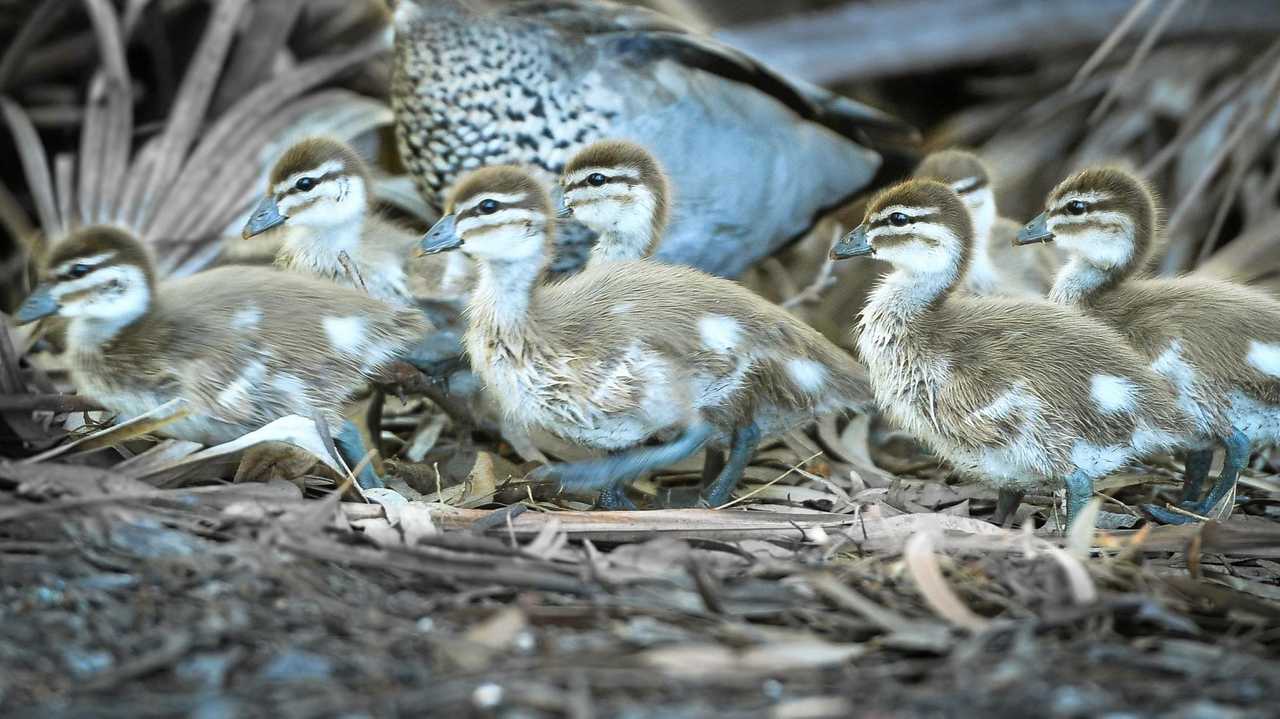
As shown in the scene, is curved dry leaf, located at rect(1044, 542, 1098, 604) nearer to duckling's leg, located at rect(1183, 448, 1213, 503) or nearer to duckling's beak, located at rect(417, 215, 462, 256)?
duckling's leg, located at rect(1183, 448, 1213, 503)

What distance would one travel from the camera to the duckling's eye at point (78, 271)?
2791 millimetres

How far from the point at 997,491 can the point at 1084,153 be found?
1.86 meters

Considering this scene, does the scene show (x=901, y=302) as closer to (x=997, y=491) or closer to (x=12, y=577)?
(x=997, y=491)

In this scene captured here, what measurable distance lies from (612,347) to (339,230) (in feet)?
2.83

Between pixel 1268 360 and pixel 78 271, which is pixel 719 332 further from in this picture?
pixel 78 271

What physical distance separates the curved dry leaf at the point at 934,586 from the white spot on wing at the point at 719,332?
0.63m

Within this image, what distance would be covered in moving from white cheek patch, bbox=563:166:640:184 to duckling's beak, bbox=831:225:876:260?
0.50m

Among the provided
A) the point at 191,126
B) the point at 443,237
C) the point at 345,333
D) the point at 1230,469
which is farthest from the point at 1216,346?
the point at 191,126

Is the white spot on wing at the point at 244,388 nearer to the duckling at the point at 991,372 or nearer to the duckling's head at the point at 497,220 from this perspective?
the duckling's head at the point at 497,220

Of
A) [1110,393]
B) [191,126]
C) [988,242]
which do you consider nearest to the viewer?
[1110,393]

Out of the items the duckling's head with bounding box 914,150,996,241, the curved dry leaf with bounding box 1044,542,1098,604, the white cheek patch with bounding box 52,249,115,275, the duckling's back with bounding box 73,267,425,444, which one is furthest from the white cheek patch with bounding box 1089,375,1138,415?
the white cheek patch with bounding box 52,249,115,275

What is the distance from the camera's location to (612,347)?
9.34 ft

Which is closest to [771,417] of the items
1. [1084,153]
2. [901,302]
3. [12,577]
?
[901,302]

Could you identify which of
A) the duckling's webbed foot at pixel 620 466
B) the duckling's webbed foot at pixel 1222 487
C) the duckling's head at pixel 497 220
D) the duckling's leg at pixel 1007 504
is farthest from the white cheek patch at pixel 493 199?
the duckling's webbed foot at pixel 1222 487
